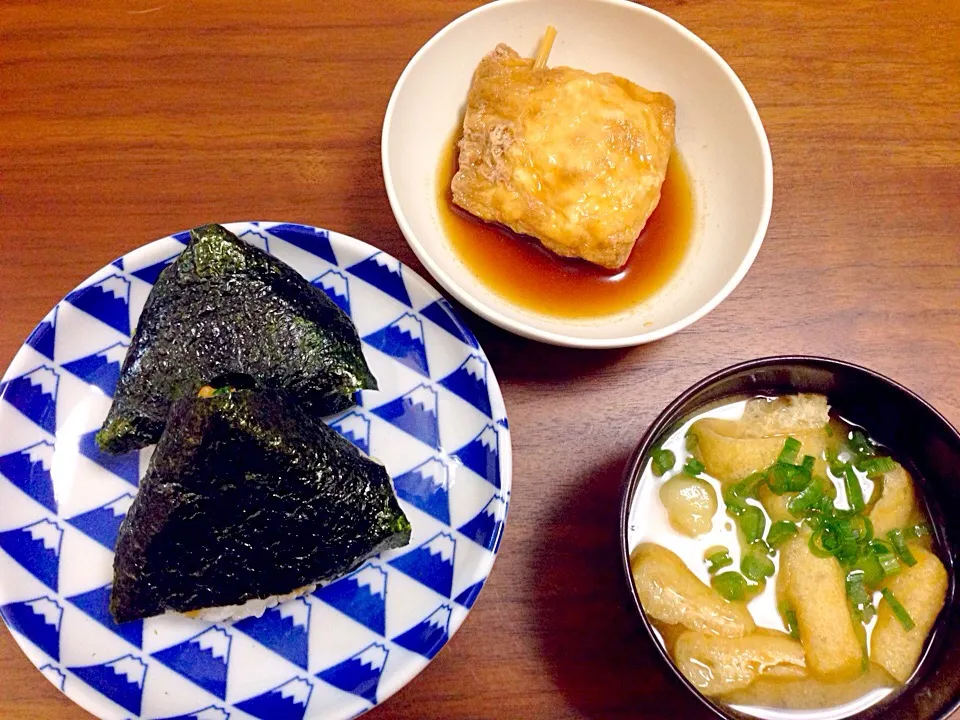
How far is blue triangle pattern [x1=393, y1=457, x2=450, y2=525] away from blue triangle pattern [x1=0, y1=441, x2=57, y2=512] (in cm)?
68

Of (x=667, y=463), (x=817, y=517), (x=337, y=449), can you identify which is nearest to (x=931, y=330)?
(x=817, y=517)

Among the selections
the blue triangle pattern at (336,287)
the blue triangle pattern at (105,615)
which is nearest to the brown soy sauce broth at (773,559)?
the blue triangle pattern at (336,287)

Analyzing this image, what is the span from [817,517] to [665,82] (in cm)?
105

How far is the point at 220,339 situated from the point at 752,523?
3.39 ft

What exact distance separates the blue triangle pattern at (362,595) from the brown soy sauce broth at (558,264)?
0.65 m

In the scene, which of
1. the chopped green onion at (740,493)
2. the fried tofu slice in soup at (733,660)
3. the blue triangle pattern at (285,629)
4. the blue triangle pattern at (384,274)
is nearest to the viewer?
the fried tofu slice in soup at (733,660)

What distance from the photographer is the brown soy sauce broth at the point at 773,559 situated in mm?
1232

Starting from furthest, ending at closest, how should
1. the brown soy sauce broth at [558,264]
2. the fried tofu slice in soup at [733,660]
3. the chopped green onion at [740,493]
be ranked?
the brown soy sauce broth at [558,264] < the chopped green onion at [740,493] < the fried tofu slice in soup at [733,660]

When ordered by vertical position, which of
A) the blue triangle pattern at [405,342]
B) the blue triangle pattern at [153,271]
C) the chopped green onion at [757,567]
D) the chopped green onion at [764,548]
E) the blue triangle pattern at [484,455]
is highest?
the blue triangle pattern at [153,271]

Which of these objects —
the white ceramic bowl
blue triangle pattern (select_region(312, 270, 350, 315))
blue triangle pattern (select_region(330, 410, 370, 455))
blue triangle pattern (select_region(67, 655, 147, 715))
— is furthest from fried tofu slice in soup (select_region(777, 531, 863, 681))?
blue triangle pattern (select_region(67, 655, 147, 715))

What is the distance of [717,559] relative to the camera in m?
1.32

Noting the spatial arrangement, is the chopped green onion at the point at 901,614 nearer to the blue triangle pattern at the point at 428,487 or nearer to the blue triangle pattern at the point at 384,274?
the blue triangle pattern at the point at 428,487

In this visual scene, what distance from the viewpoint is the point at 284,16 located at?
183 cm

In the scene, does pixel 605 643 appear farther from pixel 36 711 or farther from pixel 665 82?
pixel 665 82
